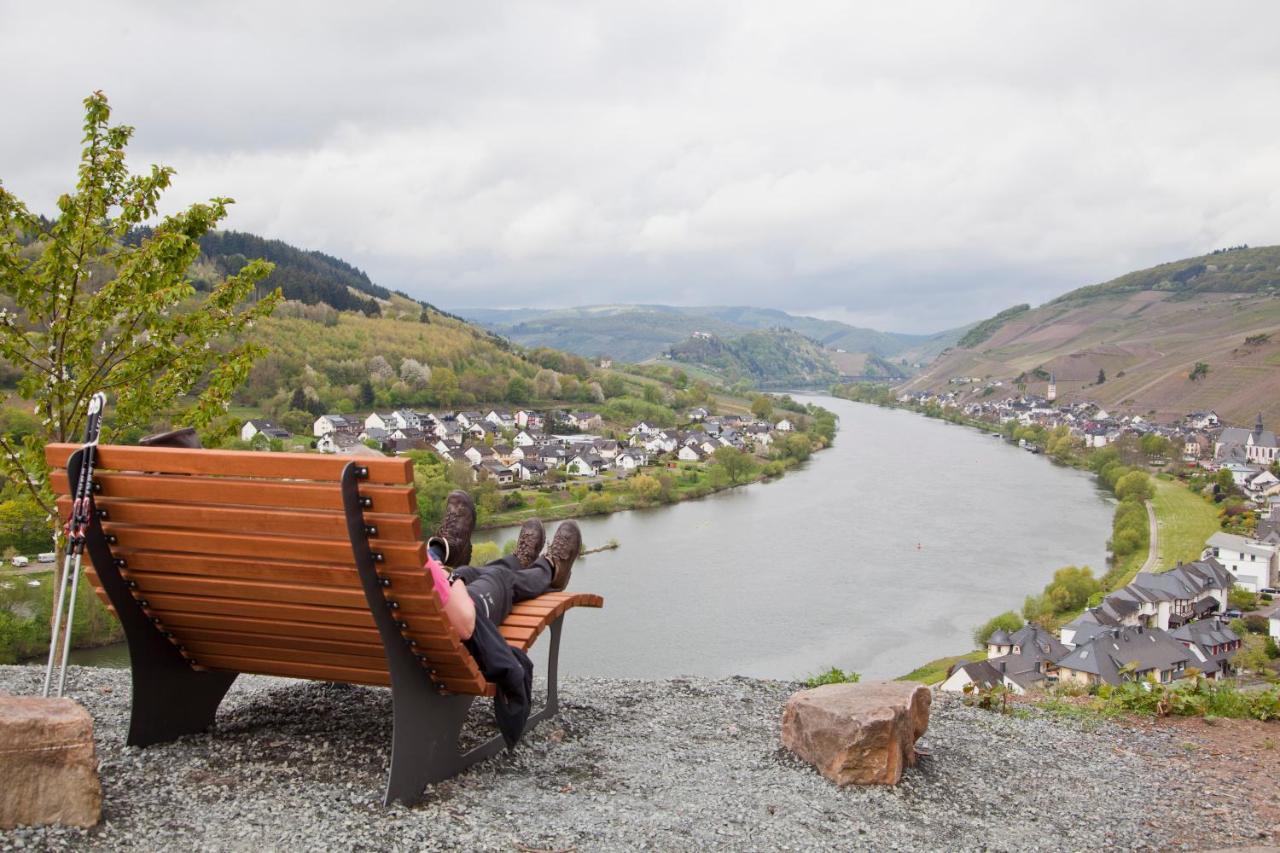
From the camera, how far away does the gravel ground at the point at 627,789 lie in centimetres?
339

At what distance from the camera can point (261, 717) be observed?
15.2 ft

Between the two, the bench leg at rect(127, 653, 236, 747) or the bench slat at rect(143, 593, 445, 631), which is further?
the bench leg at rect(127, 653, 236, 747)

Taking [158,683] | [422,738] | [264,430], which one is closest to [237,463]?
[422,738]

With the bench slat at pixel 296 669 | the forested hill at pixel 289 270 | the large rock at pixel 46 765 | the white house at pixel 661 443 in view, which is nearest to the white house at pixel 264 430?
the white house at pixel 661 443

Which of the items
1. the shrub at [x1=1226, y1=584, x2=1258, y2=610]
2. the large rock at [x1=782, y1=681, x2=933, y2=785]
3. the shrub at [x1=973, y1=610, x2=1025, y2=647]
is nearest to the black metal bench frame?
the large rock at [x1=782, y1=681, x2=933, y2=785]

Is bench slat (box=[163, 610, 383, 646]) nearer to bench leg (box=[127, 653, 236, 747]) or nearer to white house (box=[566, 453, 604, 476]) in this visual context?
bench leg (box=[127, 653, 236, 747])

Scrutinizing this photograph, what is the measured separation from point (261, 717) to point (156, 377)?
249 cm

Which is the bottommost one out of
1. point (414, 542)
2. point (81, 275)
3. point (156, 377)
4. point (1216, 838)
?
point (1216, 838)

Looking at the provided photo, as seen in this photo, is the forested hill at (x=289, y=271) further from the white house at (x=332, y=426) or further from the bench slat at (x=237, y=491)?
the bench slat at (x=237, y=491)

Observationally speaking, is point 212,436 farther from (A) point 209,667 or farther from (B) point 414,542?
(B) point 414,542

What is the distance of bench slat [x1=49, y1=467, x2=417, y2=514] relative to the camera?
2994 mm

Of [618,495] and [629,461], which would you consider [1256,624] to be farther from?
[629,461]

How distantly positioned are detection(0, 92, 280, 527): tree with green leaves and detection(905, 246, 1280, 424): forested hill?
295ft

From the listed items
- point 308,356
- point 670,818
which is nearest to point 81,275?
point 670,818
